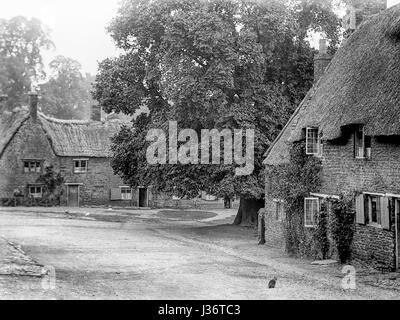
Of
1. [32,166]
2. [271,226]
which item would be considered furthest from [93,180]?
[271,226]

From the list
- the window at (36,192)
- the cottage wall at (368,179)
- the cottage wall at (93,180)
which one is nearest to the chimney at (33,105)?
the cottage wall at (93,180)

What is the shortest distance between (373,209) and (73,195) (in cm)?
3948

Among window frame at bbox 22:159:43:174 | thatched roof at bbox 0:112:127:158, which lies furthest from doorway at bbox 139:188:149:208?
window frame at bbox 22:159:43:174

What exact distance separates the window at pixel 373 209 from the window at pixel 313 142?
14.4 ft

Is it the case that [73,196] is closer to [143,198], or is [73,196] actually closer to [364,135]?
[143,198]

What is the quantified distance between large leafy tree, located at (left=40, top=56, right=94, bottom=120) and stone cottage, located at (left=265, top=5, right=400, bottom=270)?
171ft

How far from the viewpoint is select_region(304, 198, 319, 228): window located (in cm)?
2616

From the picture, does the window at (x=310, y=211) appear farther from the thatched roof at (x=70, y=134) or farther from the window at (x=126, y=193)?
the window at (x=126, y=193)

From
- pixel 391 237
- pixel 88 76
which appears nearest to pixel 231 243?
pixel 391 237

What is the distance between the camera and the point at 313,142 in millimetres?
26625

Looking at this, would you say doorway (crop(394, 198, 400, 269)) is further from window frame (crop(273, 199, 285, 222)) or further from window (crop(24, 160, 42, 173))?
window (crop(24, 160, 42, 173))

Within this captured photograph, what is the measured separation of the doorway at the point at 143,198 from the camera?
59.1 m

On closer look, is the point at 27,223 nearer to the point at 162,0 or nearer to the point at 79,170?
the point at 162,0
